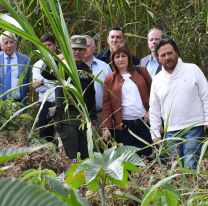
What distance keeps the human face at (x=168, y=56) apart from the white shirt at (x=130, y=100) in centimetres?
46

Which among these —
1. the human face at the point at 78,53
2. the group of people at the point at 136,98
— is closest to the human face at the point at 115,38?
the group of people at the point at 136,98

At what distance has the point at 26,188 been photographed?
2.25 ft

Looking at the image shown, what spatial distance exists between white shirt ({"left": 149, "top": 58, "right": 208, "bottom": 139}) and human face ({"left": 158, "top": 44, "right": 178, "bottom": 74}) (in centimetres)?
6

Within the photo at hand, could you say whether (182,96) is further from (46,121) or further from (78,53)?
(46,121)

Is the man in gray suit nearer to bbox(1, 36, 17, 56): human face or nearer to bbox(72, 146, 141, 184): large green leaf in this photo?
bbox(1, 36, 17, 56): human face

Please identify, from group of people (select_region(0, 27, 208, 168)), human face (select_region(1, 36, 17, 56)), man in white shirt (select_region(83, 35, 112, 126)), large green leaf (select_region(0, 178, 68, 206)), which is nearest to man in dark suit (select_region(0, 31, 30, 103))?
human face (select_region(1, 36, 17, 56))

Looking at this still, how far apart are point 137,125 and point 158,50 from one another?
69cm

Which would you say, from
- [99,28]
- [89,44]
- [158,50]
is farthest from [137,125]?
[99,28]

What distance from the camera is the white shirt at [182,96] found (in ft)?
14.9

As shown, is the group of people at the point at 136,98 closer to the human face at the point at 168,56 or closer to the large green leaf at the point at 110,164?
the human face at the point at 168,56

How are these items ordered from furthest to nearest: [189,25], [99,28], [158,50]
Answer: [99,28] → [189,25] → [158,50]

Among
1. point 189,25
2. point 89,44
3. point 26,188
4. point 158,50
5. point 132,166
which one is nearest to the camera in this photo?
point 26,188

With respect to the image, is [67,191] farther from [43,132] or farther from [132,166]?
[43,132]

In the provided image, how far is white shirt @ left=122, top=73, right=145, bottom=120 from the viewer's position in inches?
194
